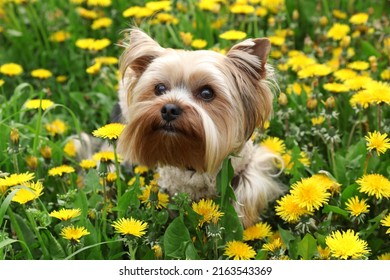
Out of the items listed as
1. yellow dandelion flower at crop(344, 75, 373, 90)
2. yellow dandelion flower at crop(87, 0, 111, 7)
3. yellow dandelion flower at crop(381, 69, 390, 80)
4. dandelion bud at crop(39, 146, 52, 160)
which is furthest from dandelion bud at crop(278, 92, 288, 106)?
yellow dandelion flower at crop(87, 0, 111, 7)

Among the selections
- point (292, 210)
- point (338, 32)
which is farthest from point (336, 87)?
point (292, 210)

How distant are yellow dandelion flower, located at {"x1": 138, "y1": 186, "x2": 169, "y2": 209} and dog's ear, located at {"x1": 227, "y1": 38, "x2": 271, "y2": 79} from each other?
0.80 meters

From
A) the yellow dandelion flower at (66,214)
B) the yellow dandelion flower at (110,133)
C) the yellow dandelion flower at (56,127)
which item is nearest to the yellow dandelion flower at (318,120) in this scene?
the yellow dandelion flower at (110,133)

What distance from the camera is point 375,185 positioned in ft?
11.5

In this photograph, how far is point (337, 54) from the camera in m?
5.25

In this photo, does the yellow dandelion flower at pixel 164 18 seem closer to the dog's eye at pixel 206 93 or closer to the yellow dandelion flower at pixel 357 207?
the dog's eye at pixel 206 93

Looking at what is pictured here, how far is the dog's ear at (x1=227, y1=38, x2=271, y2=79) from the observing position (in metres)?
3.57

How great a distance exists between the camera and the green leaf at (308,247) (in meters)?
3.32

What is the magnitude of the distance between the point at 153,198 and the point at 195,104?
0.54 m

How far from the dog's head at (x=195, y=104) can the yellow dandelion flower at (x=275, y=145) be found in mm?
555

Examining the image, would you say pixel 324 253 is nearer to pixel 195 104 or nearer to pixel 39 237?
pixel 195 104

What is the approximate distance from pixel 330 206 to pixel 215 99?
0.81 metres

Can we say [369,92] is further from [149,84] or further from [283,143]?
[149,84]

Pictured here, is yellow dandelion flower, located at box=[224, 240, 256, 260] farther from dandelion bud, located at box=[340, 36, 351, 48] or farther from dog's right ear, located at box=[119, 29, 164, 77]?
dandelion bud, located at box=[340, 36, 351, 48]
